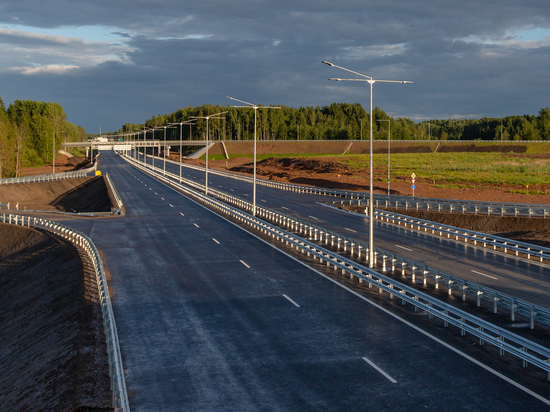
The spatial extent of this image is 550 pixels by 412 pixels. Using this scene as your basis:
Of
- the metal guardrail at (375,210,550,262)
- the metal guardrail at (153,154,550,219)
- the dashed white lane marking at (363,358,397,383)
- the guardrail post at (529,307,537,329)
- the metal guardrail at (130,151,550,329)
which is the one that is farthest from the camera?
the metal guardrail at (153,154,550,219)

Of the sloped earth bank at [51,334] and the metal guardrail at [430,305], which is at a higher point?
the metal guardrail at [430,305]

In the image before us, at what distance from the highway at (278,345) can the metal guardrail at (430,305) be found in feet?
1.80

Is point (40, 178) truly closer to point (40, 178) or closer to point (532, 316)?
point (40, 178)

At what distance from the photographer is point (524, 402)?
12.0m

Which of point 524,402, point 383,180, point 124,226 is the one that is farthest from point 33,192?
point 524,402

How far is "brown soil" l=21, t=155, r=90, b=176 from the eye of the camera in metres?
121

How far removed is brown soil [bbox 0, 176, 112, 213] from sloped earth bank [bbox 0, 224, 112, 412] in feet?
94.7

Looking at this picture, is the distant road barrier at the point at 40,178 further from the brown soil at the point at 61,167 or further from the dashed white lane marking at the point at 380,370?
the dashed white lane marking at the point at 380,370

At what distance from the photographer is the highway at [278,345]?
12.3 meters

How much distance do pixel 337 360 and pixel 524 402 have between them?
4.83m

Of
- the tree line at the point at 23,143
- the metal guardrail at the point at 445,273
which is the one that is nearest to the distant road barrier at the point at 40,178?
the tree line at the point at 23,143

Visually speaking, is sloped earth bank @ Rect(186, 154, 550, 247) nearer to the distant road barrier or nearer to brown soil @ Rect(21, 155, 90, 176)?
the distant road barrier

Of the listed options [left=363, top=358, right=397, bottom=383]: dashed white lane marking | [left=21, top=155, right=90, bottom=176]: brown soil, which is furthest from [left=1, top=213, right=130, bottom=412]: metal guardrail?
[left=21, top=155, right=90, bottom=176]: brown soil

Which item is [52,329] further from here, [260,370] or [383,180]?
[383,180]
